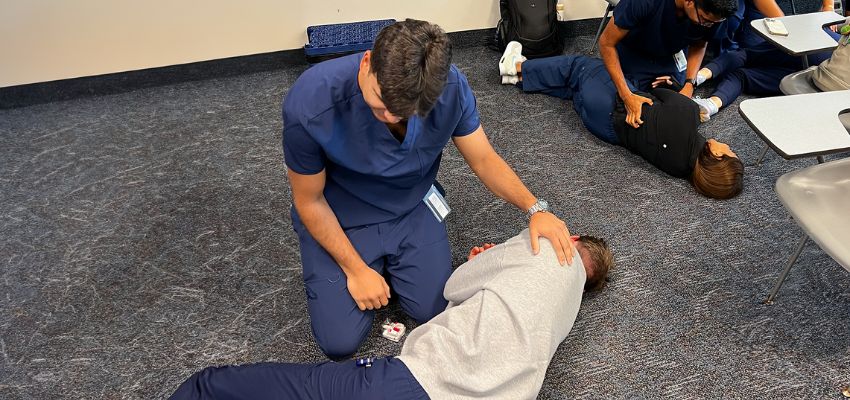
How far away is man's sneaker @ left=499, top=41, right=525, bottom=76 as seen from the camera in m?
2.95

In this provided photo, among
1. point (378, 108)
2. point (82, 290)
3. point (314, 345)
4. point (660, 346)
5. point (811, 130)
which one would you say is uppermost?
point (378, 108)

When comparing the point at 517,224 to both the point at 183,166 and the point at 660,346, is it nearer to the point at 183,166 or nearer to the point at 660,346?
the point at 660,346

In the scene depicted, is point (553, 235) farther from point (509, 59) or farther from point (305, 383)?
point (509, 59)

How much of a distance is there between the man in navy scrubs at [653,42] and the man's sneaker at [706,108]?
63 mm

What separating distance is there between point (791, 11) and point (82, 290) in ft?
12.2

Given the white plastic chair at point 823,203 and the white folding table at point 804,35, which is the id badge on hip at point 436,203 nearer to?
the white plastic chair at point 823,203

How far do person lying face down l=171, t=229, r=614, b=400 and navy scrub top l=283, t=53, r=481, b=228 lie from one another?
368 mm

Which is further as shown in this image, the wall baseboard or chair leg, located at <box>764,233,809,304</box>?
the wall baseboard

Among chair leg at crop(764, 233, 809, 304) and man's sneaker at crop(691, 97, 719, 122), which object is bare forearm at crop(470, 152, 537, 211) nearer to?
chair leg at crop(764, 233, 809, 304)

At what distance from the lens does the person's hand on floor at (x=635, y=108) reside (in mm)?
2393

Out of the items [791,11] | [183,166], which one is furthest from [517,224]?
[791,11]

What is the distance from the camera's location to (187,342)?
5.91ft

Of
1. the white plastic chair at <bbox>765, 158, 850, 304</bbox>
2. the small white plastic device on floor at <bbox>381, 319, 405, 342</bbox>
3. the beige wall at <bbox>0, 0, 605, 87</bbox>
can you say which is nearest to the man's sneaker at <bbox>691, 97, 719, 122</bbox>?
the white plastic chair at <bbox>765, 158, 850, 304</bbox>

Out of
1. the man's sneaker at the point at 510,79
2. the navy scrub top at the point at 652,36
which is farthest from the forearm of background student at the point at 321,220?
the man's sneaker at the point at 510,79
